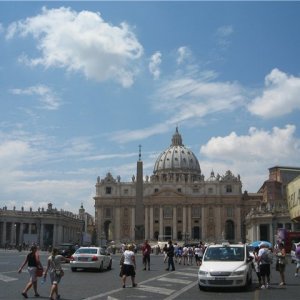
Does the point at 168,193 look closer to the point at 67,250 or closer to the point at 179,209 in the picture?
the point at 179,209

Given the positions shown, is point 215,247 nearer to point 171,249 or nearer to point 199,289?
point 199,289

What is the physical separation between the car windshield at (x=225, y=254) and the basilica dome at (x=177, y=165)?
5487 inches

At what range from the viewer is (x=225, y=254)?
19.4 meters

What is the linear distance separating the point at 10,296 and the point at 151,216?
4937 inches

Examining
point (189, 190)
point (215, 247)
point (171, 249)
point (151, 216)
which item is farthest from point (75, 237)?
point (215, 247)

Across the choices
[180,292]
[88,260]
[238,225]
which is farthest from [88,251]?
[238,225]

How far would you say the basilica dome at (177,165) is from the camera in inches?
6432

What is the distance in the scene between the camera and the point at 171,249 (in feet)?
99.7

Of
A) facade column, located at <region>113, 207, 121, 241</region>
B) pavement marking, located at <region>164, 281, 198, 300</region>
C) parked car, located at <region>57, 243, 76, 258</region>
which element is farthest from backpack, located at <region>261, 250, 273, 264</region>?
facade column, located at <region>113, 207, 121, 241</region>

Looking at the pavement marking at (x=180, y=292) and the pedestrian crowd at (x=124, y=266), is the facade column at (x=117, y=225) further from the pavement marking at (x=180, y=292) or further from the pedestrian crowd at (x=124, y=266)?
the pavement marking at (x=180, y=292)

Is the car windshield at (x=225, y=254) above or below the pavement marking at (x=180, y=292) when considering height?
above

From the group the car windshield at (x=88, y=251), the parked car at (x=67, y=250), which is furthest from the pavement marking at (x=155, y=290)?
the parked car at (x=67, y=250)

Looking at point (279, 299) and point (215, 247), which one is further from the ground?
point (215, 247)

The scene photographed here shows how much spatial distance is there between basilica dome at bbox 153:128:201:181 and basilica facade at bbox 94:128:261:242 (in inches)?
708
